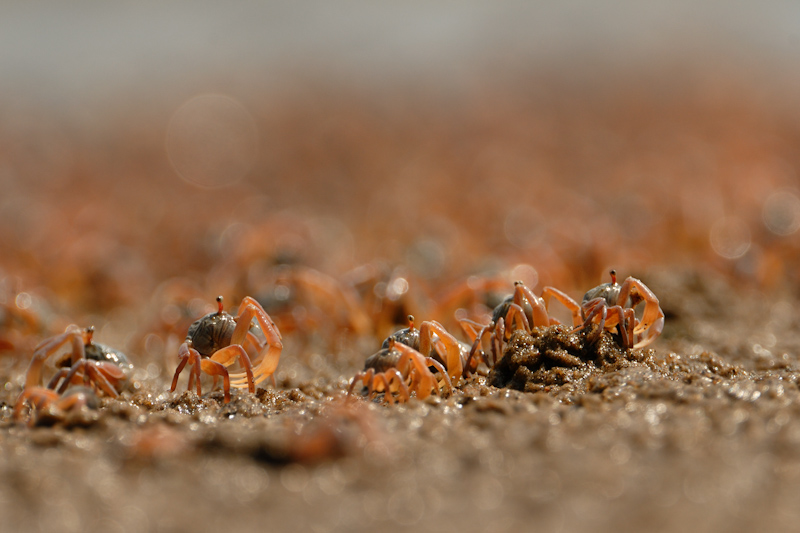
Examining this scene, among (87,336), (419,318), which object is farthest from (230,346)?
(419,318)

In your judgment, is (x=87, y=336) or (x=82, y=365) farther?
(x=87, y=336)

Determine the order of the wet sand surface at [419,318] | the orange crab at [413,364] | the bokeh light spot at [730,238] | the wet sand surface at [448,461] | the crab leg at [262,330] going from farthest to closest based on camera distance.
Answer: the bokeh light spot at [730,238] < the crab leg at [262,330] < the orange crab at [413,364] < the wet sand surface at [419,318] < the wet sand surface at [448,461]

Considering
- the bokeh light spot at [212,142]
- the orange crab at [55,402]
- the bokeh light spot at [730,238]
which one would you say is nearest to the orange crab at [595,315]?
the orange crab at [55,402]

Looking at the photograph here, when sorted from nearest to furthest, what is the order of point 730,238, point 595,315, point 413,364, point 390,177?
point 413,364, point 595,315, point 730,238, point 390,177

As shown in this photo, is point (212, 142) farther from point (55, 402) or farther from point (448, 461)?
point (448, 461)

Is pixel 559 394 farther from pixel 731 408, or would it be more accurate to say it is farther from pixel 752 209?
pixel 752 209

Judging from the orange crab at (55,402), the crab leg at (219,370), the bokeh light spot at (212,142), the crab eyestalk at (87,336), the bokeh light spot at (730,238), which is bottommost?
the orange crab at (55,402)

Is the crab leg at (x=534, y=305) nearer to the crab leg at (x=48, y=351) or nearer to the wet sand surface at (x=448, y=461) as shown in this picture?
the wet sand surface at (x=448, y=461)
